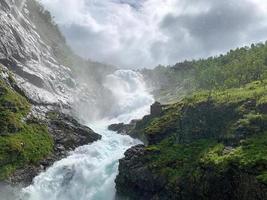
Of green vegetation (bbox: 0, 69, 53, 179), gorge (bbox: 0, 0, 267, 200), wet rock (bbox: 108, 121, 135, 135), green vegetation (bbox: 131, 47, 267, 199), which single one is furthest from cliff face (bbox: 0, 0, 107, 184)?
green vegetation (bbox: 131, 47, 267, 199)

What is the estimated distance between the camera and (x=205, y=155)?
90938mm

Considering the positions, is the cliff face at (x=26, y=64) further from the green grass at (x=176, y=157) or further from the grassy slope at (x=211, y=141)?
the green grass at (x=176, y=157)

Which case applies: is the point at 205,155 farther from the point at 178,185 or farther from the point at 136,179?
the point at 136,179

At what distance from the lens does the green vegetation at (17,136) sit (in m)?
117

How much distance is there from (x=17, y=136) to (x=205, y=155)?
6033cm

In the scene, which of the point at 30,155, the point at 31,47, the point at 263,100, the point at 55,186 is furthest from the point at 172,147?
the point at 31,47

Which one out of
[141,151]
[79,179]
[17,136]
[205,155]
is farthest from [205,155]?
[17,136]

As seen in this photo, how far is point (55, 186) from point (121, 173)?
21127 millimetres

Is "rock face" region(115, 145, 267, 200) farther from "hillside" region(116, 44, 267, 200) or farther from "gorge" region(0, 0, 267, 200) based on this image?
"gorge" region(0, 0, 267, 200)

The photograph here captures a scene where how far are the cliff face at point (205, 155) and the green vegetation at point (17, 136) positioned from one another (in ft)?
104

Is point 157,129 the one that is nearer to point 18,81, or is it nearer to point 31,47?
point 18,81

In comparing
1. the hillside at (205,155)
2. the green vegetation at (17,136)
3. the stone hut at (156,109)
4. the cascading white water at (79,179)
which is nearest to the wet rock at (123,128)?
the stone hut at (156,109)

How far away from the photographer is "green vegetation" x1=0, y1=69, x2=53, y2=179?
384 ft

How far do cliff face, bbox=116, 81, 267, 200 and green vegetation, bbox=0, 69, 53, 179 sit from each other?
1246 inches
